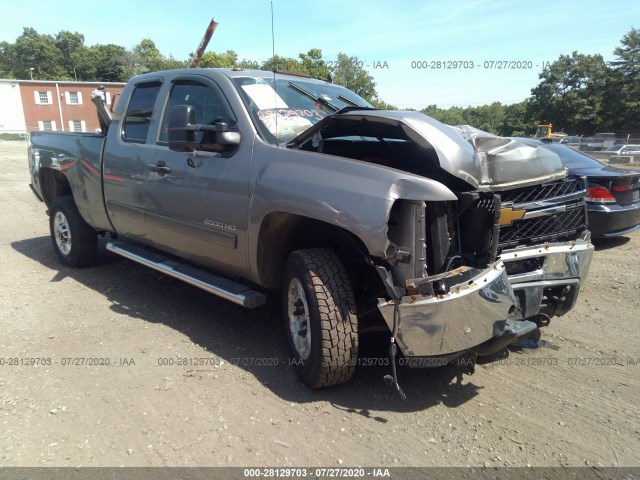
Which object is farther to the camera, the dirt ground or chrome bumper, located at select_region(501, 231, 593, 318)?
chrome bumper, located at select_region(501, 231, 593, 318)

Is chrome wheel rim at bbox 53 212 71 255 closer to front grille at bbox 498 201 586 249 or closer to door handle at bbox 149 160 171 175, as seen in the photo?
door handle at bbox 149 160 171 175

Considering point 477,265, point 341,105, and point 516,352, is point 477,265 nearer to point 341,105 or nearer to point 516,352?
point 516,352

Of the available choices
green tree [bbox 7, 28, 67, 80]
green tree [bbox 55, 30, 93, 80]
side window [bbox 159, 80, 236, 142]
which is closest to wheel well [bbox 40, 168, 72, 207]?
side window [bbox 159, 80, 236, 142]

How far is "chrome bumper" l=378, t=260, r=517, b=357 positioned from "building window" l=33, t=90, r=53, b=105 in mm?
52855

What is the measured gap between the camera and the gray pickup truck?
2.68m

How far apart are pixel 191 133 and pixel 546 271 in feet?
8.68

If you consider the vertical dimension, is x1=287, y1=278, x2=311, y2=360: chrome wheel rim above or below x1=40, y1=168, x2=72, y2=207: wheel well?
below

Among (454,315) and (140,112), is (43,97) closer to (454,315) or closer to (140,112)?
(140,112)

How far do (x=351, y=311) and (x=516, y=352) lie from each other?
5.31ft

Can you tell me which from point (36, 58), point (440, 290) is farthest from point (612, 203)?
point (36, 58)

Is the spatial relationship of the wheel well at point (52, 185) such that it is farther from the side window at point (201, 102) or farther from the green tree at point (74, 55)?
the green tree at point (74, 55)

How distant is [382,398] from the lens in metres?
3.16

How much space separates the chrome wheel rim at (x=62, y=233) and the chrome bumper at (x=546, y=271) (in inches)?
201

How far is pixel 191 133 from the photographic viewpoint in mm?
3520
